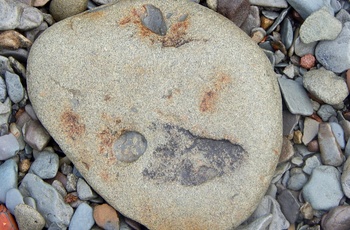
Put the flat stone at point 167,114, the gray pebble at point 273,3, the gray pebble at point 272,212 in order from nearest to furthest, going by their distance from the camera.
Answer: the flat stone at point 167,114 < the gray pebble at point 272,212 < the gray pebble at point 273,3

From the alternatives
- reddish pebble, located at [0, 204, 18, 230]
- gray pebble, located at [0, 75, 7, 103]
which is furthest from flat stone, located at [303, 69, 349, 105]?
reddish pebble, located at [0, 204, 18, 230]

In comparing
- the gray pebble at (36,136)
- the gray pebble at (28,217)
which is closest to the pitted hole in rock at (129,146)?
the gray pebble at (36,136)

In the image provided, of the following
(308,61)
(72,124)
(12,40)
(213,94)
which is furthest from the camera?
(308,61)

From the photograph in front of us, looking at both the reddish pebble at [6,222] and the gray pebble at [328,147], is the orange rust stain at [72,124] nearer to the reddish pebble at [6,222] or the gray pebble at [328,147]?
the reddish pebble at [6,222]

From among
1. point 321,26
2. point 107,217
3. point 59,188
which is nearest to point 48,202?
point 59,188

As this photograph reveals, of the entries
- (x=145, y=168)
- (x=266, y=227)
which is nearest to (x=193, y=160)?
(x=145, y=168)

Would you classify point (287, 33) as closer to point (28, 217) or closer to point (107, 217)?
point (107, 217)
